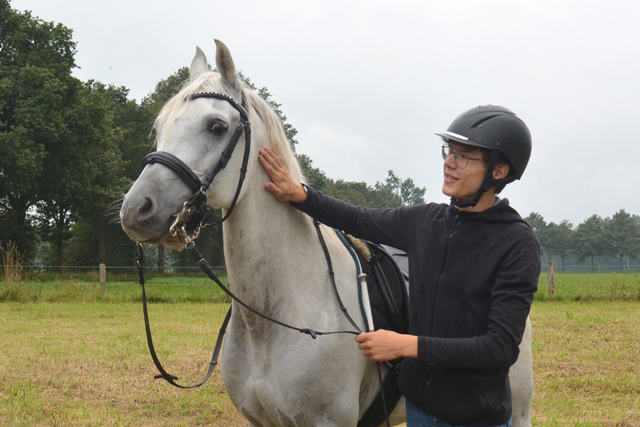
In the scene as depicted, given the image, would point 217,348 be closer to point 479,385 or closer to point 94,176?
point 479,385

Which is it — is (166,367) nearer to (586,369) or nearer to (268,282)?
(268,282)

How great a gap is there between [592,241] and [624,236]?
5087 mm

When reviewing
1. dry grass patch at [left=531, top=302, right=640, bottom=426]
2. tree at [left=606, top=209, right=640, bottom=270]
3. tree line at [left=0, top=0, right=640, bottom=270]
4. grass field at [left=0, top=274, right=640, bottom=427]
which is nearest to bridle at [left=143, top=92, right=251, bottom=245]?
grass field at [left=0, top=274, right=640, bottom=427]

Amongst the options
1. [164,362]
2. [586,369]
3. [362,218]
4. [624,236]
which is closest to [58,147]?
[164,362]

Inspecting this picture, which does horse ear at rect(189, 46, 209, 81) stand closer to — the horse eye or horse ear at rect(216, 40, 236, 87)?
horse ear at rect(216, 40, 236, 87)

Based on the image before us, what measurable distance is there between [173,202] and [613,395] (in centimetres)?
528

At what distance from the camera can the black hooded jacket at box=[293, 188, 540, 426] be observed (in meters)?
1.73

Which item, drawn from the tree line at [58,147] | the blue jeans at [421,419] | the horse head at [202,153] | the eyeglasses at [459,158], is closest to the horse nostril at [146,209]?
the horse head at [202,153]

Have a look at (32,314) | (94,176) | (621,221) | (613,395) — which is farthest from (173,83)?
(621,221)

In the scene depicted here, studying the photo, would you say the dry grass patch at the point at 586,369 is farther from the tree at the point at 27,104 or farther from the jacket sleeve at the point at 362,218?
the tree at the point at 27,104

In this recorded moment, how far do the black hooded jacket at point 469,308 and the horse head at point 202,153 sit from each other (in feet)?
2.73

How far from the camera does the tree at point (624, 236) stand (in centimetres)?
7619

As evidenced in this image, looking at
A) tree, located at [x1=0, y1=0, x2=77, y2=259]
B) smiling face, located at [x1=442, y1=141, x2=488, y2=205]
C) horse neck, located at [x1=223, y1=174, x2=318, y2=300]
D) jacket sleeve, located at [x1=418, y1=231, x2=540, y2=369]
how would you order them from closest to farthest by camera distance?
jacket sleeve, located at [x1=418, y1=231, x2=540, y2=369], smiling face, located at [x1=442, y1=141, x2=488, y2=205], horse neck, located at [x1=223, y1=174, x2=318, y2=300], tree, located at [x1=0, y1=0, x2=77, y2=259]

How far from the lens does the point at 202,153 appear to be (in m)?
1.99
